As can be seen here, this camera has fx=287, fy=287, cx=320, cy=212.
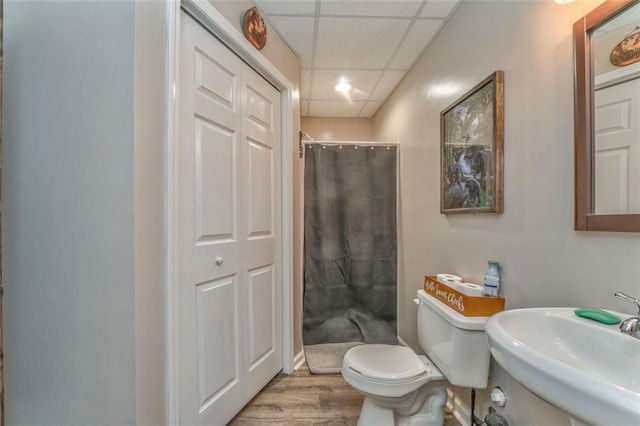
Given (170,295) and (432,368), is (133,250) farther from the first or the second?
(432,368)

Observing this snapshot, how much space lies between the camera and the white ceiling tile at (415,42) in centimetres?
170

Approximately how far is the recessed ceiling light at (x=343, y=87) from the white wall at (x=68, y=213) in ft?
5.90

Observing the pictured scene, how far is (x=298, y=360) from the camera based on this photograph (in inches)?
83.4

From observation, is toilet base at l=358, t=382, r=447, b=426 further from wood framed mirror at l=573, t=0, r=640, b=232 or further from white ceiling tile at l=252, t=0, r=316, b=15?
white ceiling tile at l=252, t=0, r=316, b=15

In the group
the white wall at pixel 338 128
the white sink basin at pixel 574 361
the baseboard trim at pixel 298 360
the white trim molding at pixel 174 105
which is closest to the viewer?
the white sink basin at pixel 574 361

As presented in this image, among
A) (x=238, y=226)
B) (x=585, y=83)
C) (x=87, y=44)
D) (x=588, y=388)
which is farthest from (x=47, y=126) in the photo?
(x=585, y=83)

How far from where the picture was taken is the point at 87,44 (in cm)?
91

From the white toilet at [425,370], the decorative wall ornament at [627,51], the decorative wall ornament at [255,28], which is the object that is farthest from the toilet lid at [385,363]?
the decorative wall ornament at [255,28]

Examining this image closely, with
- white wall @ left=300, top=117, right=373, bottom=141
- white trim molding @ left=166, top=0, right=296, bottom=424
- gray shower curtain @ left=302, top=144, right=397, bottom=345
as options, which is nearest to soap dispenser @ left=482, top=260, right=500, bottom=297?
gray shower curtain @ left=302, top=144, right=397, bottom=345

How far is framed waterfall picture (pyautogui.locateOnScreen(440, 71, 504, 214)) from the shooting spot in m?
1.26

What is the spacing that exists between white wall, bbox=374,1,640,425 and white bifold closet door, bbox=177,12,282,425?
3.67 ft

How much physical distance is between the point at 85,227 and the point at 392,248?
6.85 ft

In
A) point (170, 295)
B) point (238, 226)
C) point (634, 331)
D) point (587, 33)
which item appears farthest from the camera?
point (238, 226)

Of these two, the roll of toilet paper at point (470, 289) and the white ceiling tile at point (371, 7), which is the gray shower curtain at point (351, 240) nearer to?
the white ceiling tile at point (371, 7)
